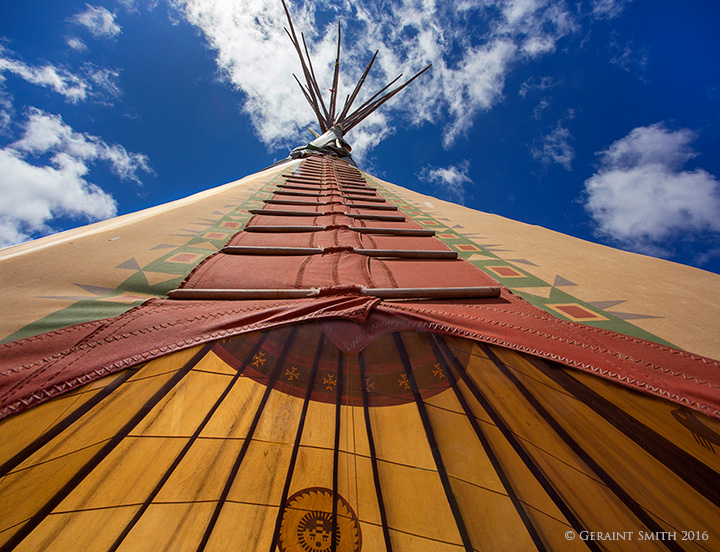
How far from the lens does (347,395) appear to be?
1737 millimetres

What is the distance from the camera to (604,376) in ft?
2.59

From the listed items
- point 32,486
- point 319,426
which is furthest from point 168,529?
point 319,426

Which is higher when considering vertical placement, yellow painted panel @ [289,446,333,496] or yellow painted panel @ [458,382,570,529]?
yellow painted panel @ [458,382,570,529]

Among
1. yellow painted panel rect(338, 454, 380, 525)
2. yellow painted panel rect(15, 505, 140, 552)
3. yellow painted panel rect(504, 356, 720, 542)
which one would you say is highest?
yellow painted panel rect(504, 356, 720, 542)

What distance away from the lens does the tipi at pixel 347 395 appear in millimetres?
896

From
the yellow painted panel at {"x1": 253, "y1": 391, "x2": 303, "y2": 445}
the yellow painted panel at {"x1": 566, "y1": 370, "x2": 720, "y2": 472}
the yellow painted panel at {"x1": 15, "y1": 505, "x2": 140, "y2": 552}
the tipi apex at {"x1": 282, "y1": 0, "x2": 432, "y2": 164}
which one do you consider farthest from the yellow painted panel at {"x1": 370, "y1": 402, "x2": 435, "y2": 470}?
the tipi apex at {"x1": 282, "y1": 0, "x2": 432, "y2": 164}

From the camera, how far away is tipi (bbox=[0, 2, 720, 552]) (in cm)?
90

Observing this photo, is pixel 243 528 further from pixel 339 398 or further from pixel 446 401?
pixel 446 401

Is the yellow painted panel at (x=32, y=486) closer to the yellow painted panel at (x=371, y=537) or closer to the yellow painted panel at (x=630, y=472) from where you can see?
the yellow painted panel at (x=371, y=537)

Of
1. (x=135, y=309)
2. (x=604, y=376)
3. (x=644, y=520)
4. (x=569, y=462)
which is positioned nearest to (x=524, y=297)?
(x=604, y=376)

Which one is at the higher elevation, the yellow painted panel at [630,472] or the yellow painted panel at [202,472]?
the yellow painted panel at [630,472]

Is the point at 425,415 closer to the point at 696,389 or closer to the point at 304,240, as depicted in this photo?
the point at 696,389

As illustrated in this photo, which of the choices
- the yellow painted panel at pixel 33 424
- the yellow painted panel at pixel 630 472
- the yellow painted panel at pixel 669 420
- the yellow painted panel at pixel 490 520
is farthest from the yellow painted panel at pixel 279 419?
the yellow painted panel at pixel 669 420

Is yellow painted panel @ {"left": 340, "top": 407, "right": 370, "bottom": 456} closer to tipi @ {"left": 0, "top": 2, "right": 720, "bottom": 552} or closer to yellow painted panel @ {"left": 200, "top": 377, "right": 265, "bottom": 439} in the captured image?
tipi @ {"left": 0, "top": 2, "right": 720, "bottom": 552}
